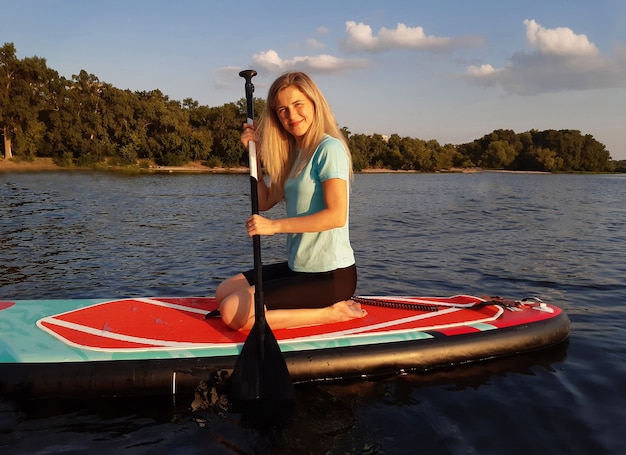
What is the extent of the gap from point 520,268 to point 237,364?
25.8ft

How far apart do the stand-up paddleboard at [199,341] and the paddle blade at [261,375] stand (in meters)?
0.11

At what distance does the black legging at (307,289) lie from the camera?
14.7 feet

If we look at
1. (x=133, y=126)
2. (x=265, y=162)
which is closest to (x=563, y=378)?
(x=265, y=162)

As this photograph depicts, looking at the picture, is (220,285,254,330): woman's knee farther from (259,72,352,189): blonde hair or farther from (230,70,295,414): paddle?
(259,72,352,189): blonde hair

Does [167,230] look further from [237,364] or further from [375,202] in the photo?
[375,202]

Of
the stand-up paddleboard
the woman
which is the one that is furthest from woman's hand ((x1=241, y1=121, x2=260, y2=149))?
the stand-up paddleboard

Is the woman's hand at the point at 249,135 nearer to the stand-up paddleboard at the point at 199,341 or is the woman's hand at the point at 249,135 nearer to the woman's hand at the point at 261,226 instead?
the woman's hand at the point at 261,226

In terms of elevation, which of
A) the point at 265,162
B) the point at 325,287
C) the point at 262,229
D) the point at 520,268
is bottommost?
the point at 520,268

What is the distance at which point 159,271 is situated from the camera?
9.98m

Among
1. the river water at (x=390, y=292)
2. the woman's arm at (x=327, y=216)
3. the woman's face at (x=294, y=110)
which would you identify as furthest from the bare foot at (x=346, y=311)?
the woman's face at (x=294, y=110)

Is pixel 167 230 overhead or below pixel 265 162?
Result: below

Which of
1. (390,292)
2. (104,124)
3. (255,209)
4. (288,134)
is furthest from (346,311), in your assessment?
(104,124)

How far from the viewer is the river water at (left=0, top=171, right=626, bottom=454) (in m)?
3.85

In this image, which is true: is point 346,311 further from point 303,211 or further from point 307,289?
point 303,211
